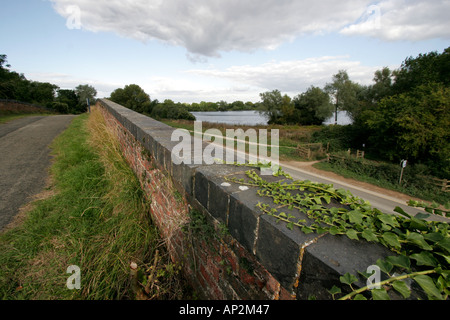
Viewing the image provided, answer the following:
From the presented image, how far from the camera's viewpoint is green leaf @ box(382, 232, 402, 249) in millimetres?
837

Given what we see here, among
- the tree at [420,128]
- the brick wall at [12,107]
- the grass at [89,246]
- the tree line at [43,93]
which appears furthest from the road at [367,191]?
the tree line at [43,93]

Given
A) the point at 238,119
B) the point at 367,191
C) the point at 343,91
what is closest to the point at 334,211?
the point at 367,191

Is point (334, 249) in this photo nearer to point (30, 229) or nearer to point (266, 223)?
point (266, 223)

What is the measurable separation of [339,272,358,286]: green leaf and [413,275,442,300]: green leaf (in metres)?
0.20

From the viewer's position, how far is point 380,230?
3.12ft

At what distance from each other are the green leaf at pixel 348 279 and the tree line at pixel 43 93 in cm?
3763

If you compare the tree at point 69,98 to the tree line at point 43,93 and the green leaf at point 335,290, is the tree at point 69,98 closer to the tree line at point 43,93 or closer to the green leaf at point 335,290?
the tree line at point 43,93

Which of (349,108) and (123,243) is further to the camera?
(349,108)

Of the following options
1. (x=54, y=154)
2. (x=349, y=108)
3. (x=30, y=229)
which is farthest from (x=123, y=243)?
(x=349, y=108)

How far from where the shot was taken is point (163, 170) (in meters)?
2.54

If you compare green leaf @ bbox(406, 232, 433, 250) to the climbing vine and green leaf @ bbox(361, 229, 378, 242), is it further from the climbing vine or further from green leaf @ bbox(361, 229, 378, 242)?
green leaf @ bbox(361, 229, 378, 242)

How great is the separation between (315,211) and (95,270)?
2239 mm
